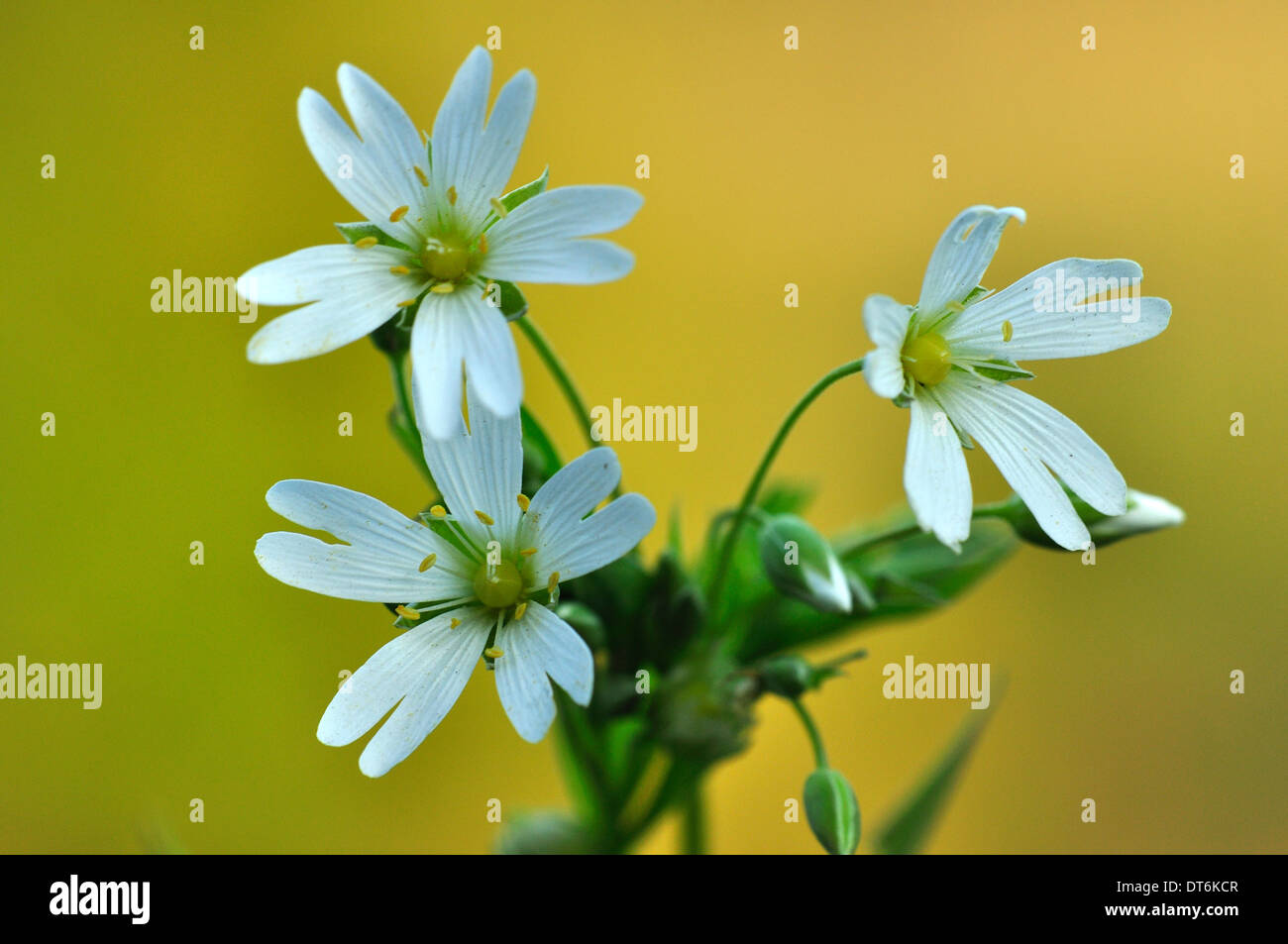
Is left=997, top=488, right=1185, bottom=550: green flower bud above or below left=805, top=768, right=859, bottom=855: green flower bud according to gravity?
above

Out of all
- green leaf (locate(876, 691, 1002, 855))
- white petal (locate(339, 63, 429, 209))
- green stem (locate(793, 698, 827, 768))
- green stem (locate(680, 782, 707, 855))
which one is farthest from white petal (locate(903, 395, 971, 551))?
green leaf (locate(876, 691, 1002, 855))

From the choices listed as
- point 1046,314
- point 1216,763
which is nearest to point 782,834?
point 1216,763

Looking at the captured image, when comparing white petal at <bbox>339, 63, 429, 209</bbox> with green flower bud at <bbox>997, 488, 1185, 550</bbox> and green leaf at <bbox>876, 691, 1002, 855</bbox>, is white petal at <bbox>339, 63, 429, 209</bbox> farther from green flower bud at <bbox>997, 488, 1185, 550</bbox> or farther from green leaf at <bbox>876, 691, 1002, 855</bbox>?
green leaf at <bbox>876, 691, 1002, 855</bbox>

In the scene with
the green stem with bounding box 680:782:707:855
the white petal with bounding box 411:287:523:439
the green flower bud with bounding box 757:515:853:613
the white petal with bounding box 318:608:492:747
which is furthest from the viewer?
the green stem with bounding box 680:782:707:855

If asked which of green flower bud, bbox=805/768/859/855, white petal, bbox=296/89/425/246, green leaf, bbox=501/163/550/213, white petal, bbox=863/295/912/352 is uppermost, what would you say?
white petal, bbox=296/89/425/246
